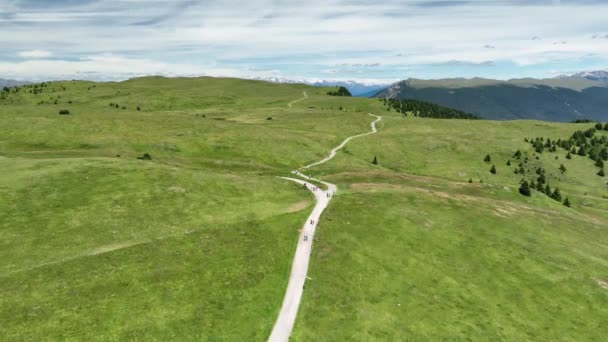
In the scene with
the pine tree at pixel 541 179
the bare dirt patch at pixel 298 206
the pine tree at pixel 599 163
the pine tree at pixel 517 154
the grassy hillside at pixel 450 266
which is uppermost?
the pine tree at pixel 517 154

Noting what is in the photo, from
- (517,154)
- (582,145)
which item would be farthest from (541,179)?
(582,145)

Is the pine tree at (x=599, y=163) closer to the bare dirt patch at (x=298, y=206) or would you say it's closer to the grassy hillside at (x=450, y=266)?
the grassy hillside at (x=450, y=266)

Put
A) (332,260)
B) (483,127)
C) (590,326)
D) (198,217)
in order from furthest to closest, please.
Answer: (483,127) → (198,217) → (332,260) → (590,326)

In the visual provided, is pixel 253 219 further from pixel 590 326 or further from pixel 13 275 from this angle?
pixel 590 326

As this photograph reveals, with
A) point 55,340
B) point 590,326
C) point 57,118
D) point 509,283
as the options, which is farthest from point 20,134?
point 590,326

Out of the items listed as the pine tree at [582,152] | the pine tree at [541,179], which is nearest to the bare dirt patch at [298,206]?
the pine tree at [541,179]

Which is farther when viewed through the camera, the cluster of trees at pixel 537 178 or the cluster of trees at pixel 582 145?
the cluster of trees at pixel 582 145

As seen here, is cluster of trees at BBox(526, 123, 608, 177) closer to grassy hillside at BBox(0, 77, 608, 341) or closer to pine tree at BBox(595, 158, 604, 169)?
pine tree at BBox(595, 158, 604, 169)

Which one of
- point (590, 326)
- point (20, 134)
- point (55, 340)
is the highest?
point (20, 134)
